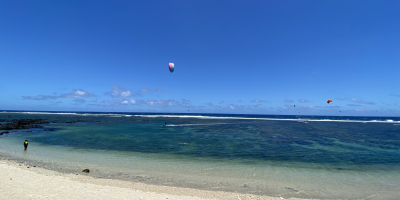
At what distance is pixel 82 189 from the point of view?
23.8ft

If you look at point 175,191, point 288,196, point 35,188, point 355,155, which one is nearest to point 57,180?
point 35,188

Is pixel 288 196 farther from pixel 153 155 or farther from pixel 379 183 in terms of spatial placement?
pixel 153 155

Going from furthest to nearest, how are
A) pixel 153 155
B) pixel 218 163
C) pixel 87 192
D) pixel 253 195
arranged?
1. pixel 153 155
2. pixel 218 163
3. pixel 253 195
4. pixel 87 192

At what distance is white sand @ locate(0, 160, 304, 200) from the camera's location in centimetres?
667

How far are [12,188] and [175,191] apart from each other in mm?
6212

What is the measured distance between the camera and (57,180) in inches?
321

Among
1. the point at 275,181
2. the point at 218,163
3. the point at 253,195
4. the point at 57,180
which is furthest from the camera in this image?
the point at 218,163

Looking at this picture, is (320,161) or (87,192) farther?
(320,161)

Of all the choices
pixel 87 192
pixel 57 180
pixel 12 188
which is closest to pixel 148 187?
pixel 87 192

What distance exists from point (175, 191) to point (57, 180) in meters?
5.35

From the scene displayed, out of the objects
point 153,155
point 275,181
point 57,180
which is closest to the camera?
point 57,180

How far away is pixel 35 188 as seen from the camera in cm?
716

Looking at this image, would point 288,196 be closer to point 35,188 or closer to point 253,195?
point 253,195

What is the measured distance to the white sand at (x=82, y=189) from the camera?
6.67 meters
